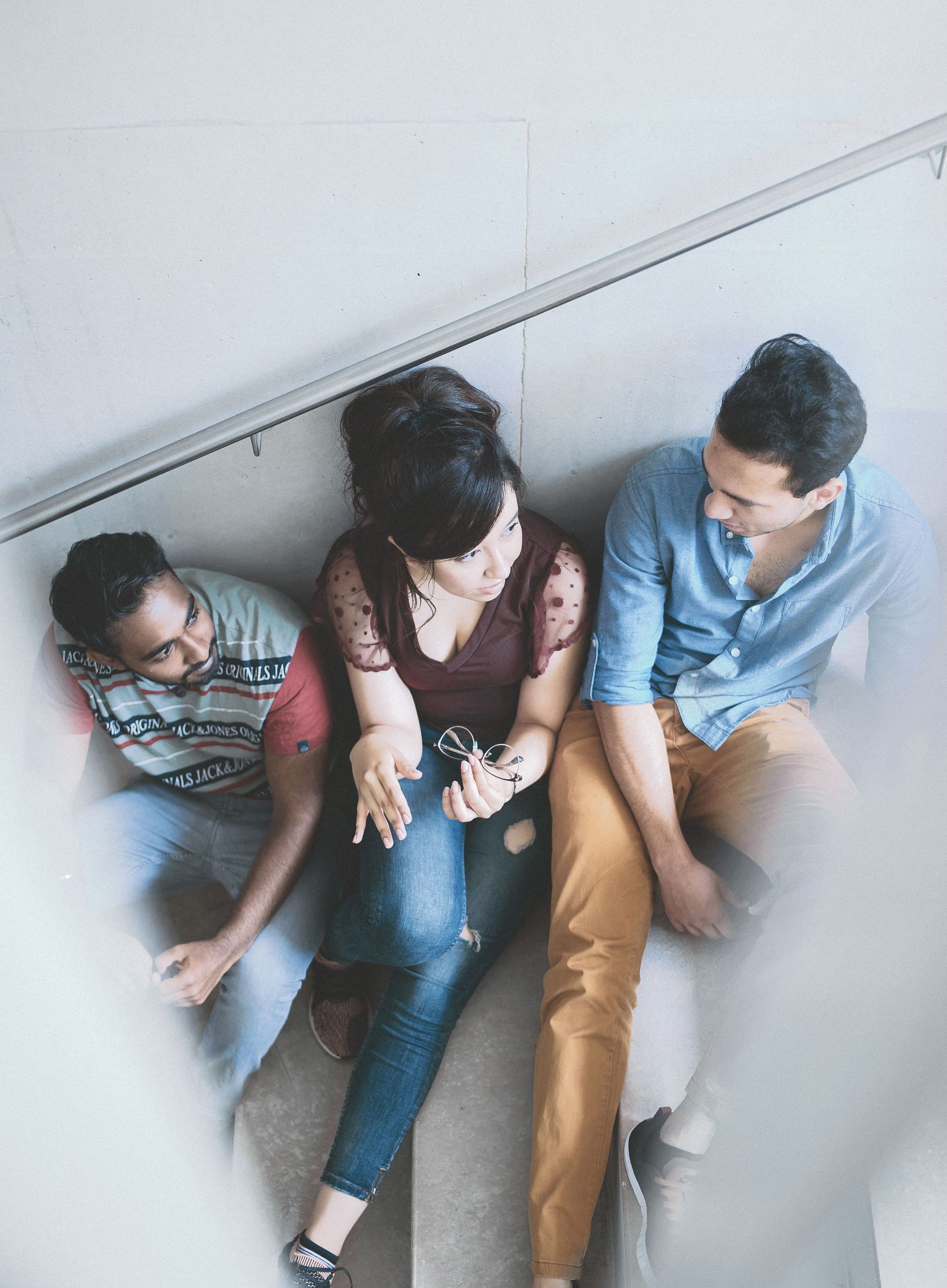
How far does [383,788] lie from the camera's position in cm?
128

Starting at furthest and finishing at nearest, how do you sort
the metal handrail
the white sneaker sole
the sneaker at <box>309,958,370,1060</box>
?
the sneaker at <box>309,958,370,1060</box> → the metal handrail → the white sneaker sole

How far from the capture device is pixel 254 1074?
152cm

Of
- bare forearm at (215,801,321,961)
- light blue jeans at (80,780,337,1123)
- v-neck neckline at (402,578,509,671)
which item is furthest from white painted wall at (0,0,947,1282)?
bare forearm at (215,801,321,961)

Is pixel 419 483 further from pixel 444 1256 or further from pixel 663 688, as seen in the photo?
pixel 444 1256

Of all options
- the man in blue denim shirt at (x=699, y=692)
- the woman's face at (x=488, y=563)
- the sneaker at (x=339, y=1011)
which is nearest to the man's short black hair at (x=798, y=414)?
the man in blue denim shirt at (x=699, y=692)

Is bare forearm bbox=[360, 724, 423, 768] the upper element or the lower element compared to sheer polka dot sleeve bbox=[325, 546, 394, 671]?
lower

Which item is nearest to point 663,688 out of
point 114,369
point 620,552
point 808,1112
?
point 620,552

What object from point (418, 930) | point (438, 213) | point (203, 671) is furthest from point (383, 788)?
point (438, 213)

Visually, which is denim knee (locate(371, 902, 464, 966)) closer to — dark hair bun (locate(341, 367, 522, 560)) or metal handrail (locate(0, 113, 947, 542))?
dark hair bun (locate(341, 367, 522, 560))

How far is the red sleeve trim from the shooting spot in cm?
138

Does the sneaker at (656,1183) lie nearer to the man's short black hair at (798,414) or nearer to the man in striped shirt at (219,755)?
the man in striped shirt at (219,755)

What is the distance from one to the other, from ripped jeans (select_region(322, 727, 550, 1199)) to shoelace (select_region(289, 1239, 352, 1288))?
9 cm

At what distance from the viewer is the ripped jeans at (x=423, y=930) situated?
1.26 meters

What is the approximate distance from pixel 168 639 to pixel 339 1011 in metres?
0.70
